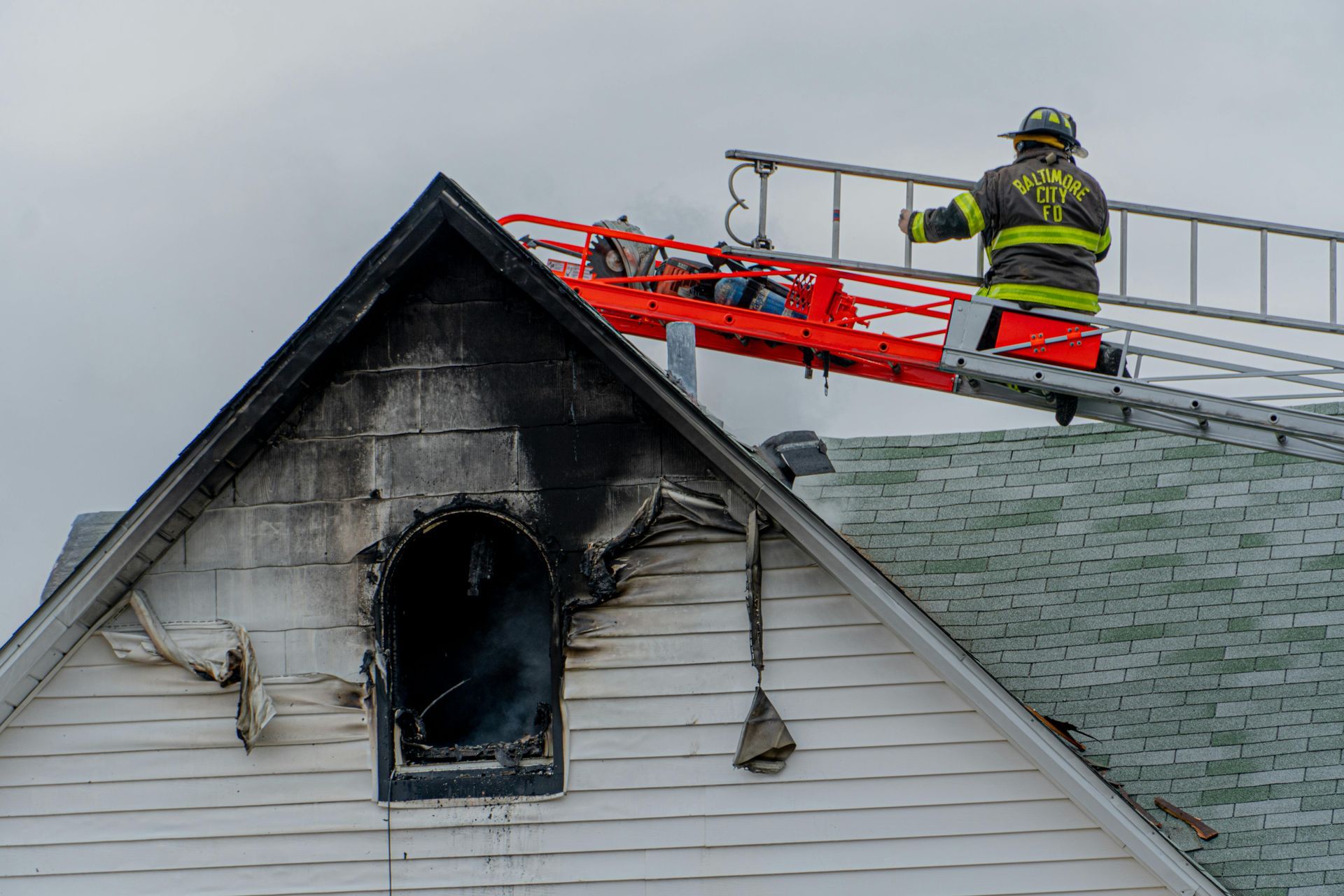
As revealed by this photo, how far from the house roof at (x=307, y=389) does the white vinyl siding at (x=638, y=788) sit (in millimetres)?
174

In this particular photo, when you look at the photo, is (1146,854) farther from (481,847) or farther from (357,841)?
(357,841)

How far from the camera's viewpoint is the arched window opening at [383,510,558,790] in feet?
27.3

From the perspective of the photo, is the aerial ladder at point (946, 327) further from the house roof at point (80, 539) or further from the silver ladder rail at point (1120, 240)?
the house roof at point (80, 539)

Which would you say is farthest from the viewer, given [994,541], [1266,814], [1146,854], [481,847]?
[994,541]

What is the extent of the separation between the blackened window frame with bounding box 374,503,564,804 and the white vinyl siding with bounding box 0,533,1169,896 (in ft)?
0.29

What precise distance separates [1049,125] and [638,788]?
4.66 meters

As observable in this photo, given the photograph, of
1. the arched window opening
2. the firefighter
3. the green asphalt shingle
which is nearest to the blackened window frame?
the arched window opening

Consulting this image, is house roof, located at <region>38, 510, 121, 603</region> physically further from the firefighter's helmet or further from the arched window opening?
the firefighter's helmet

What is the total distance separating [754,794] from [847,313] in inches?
133

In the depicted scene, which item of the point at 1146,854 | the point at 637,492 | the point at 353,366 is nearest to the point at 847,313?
the point at 637,492

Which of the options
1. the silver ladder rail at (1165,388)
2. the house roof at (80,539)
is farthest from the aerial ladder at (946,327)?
the house roof at (80,539)

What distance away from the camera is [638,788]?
789 centimetres

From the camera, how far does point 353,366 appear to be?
827 centimetres

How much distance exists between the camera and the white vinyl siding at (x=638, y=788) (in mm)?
7695
